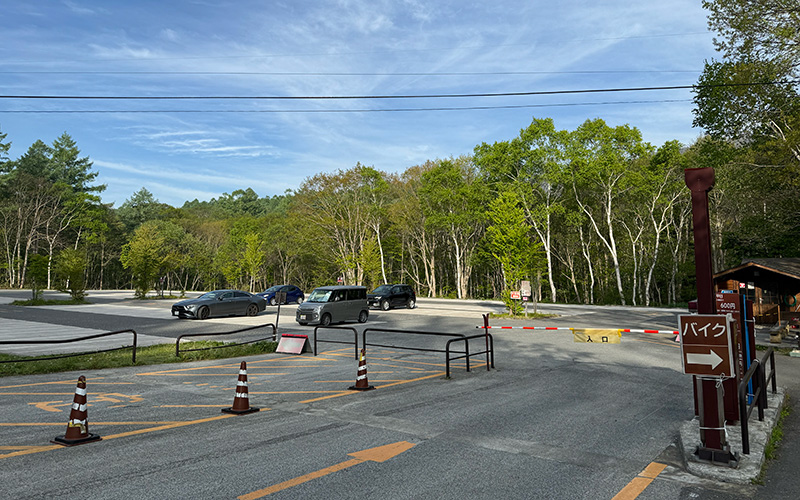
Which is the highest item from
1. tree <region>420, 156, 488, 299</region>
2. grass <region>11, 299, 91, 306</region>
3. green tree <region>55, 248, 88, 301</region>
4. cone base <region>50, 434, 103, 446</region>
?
tree <region>420, 156, 488, 299</region>

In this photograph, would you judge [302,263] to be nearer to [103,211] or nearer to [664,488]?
[103,211]

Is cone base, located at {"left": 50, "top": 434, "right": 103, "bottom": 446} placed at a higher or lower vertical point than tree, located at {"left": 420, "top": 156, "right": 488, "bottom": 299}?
lower

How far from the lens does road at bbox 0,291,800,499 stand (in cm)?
492

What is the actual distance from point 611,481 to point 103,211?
82821 mm

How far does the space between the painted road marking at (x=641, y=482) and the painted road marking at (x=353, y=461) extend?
235cm

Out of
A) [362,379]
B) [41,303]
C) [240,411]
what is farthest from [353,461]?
[41,303]

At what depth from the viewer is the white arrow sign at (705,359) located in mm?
5441

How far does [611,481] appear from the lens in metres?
5.09

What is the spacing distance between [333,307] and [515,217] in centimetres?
1245

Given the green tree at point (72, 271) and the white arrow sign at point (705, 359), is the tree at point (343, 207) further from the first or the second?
the white arrow sign at point (705, 359)

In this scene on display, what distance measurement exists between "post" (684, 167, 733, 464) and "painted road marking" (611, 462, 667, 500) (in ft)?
1.71

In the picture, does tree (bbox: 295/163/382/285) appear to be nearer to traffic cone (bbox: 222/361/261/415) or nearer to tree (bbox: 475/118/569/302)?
tree (bbox: 475/118/569/302)

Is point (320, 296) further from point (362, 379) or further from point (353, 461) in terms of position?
point (353, 461)

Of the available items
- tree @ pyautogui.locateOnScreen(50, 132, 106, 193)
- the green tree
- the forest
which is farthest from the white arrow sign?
tree @ pyautogui.locateOnScreen(50, 132, 106, 193)
